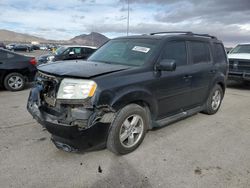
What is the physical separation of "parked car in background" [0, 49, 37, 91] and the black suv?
14.5 feet

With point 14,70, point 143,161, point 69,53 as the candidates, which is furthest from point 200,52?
point 69,53

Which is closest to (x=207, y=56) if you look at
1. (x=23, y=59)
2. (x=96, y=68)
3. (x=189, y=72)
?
(x=189, y=72)

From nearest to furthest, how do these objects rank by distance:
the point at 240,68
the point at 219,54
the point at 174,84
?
the point at 174,84 < the point at 219,54 < the point at 240,68

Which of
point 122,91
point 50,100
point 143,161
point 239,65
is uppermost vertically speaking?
point 239,65

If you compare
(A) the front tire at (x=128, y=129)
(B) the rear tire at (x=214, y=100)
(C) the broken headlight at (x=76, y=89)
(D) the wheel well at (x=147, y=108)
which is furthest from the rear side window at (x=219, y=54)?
(C) the broken headlight at (x=76, y=89)

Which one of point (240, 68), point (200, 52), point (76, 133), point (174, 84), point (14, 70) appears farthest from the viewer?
point (240, 68)

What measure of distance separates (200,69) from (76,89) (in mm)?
2780

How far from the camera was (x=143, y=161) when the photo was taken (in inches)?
130

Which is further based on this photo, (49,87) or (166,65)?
(166,65)

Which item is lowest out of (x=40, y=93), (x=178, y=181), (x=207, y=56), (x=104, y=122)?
(x=178, y=181)

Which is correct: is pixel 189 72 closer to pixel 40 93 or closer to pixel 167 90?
pixel 167 90

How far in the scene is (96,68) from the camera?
3402 millimetres

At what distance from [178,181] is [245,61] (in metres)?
7.73

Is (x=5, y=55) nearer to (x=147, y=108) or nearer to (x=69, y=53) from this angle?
(x=69, y=53)
